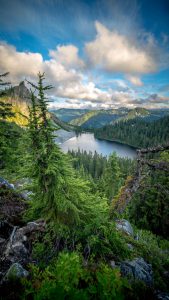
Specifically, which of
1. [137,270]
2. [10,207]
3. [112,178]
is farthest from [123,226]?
[112,178]

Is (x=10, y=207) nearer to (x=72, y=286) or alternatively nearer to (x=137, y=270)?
(x=72, y=286)

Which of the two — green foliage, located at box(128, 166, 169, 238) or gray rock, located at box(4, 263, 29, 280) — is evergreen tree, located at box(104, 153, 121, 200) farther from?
gray rock, located at box(4, 263, 29, 280)

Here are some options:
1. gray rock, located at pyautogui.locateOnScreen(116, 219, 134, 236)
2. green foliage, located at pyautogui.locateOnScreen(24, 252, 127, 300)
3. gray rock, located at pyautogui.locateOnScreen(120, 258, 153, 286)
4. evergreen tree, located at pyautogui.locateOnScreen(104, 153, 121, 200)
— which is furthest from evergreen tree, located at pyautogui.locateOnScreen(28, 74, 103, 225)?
evergreen tree, located at pyautogui.locateOnScreen(104, 153, 121, 200)

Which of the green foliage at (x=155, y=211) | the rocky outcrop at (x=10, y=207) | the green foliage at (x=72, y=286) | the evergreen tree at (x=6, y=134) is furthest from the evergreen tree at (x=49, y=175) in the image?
the green foliage at (x=155, y=211)

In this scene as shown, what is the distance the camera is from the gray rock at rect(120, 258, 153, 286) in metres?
4.93

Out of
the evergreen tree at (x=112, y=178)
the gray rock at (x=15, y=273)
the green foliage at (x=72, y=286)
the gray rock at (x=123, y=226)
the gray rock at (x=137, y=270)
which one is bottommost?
the evergreen tree at (x=112, y=178)

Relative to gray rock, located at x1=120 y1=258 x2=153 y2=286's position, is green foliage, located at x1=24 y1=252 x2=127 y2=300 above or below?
above

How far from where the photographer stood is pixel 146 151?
497 centimetres

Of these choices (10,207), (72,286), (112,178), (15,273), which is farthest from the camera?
(112,178)

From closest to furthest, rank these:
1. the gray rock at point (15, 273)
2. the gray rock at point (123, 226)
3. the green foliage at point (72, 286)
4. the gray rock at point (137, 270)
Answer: the green foliage at point (72, 286), the gray rock at point (15, 273), the gray rock at point (137, 270), the gray rock at point (123, 226)

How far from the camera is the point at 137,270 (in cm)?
516

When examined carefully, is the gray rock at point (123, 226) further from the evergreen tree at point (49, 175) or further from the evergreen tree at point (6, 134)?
the evergreen tree at point (6, 134)

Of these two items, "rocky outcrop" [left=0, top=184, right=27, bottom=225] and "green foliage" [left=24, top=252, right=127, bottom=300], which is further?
"rocky outcrop" [left=0, top=184, right=27, bottom=225]

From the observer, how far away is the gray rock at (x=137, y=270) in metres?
4.93
